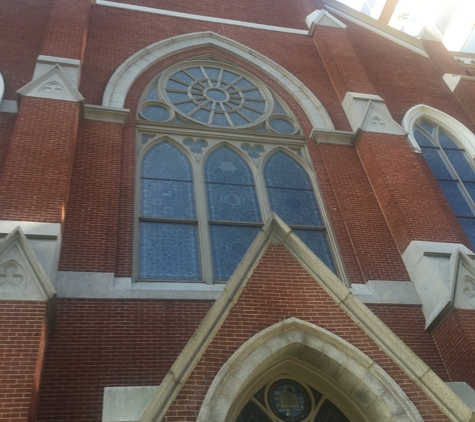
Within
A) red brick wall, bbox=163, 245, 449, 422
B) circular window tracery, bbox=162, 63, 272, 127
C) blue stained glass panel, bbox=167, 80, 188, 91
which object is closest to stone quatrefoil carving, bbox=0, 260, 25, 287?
red brick wall, bbox=163, 245, 449, 422

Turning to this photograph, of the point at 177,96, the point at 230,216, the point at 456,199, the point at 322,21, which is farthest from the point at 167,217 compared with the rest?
the point at 322,21

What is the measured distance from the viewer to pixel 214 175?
10289mm

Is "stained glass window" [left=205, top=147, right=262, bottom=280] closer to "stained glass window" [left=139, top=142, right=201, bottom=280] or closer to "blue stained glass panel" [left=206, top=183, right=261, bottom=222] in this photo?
"blue stained glass panel" [left=206, top=183, right=261, bottom=222]

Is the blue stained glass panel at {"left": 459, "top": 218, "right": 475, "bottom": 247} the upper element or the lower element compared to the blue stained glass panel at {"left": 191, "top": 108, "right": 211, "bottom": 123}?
lower

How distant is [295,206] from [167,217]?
7.94 feet

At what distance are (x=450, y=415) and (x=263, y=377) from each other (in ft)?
7.07

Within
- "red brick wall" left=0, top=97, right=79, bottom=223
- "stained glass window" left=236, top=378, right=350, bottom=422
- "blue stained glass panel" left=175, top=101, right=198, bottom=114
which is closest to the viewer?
"stained glass window" left=236, top=378, right=350, bottom=422

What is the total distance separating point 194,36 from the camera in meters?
13.3

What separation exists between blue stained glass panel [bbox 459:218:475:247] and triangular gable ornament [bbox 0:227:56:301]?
7.71 m

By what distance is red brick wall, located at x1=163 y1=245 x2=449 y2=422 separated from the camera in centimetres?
593

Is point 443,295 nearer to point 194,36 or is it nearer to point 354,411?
point 354,411

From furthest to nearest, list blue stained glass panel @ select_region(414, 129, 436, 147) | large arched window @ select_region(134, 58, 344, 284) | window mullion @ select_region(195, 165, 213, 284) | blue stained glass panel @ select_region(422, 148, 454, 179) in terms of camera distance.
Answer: blue stained glass panel @ select_region(414, 129, 436, 147), blue stained glass panel @ select_region(422, 148, 454, 179), large arched window @ select_region(134, 58, 344, 284), window mullion @ select_region(195, 165, 213, 284)

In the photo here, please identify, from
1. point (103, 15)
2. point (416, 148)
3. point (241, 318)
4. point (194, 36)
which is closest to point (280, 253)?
point (241, 318)

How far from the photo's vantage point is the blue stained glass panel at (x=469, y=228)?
10.5 m
